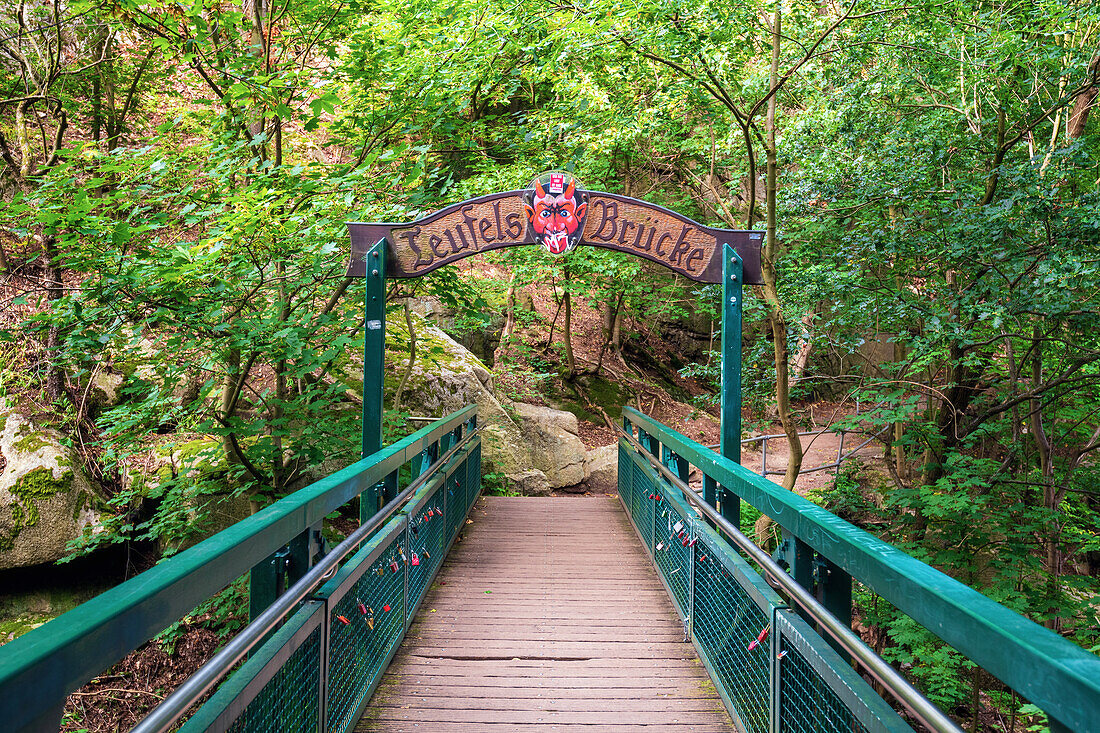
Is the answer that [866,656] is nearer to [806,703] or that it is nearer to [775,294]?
[806,703]

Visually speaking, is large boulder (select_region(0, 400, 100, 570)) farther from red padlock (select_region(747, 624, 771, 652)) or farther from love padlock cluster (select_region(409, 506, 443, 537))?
red padlock (select_region(747, 624, 771, 652))

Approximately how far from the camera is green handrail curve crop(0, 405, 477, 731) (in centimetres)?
103

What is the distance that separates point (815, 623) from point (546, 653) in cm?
166

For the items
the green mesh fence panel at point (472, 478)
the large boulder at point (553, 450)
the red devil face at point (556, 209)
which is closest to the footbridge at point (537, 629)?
the green mesh fence panel at point (472, 478)

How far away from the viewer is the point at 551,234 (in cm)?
465

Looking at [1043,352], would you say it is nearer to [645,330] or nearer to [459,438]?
[459,438]

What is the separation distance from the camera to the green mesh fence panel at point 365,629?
8.31ft

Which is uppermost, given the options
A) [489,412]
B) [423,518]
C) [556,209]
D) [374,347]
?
[556,209]

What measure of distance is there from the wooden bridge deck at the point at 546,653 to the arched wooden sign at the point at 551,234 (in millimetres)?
2288

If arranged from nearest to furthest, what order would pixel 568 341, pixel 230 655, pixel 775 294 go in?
pixel 230 655, pixel 775 294, pixel 568 341

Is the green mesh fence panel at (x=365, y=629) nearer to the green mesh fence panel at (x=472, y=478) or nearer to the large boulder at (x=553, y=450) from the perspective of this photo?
the green mesh fence panel at (x=472, y=478)

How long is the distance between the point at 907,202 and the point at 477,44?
14.0 ft

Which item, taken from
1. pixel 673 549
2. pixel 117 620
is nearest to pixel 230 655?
pixel 117 620

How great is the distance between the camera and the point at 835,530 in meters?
2.02
